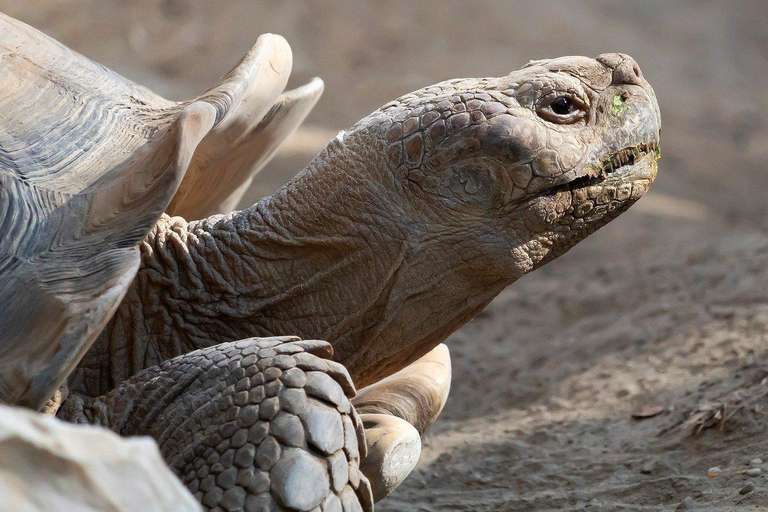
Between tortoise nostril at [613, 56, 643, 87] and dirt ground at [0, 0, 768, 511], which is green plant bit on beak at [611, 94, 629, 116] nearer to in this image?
tortoise nostril at [613, 56, 643, 87]

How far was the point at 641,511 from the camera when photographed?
8.52ft

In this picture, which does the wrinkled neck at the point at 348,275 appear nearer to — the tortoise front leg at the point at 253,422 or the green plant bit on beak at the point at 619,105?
the tortoise front leg at the point at 253,422

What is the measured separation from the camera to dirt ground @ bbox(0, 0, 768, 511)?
307 cm

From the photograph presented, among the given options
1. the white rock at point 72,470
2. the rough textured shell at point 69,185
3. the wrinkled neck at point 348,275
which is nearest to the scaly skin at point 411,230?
the wrinkled neck at point 348,275

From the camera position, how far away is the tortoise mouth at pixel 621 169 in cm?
239

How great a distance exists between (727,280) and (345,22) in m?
4.63

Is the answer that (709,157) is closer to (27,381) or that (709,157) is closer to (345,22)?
(345,22)

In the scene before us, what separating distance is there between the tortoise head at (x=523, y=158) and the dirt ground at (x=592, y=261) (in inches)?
35.6

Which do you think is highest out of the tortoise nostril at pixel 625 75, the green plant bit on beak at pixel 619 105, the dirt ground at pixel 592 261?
the tortoise nostril at pixel 625 75

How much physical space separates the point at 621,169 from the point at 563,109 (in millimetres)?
231

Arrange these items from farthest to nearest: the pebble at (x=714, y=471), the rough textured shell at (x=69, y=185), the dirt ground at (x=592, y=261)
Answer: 1. the dirt ground at (x=592, y=261)
2. the pebble at (x=714, y=471)
3. the rough textured shell at (x=69, y=185)

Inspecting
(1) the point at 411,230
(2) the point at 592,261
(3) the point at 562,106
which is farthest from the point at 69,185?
(2) the point at 592,261

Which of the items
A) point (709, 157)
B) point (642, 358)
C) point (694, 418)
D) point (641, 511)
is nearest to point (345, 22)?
point (709, 157)

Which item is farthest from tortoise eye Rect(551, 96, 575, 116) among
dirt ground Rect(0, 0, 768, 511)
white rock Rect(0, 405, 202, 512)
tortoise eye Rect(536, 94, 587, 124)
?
white rock Rect(0, 405, 202, 512)
